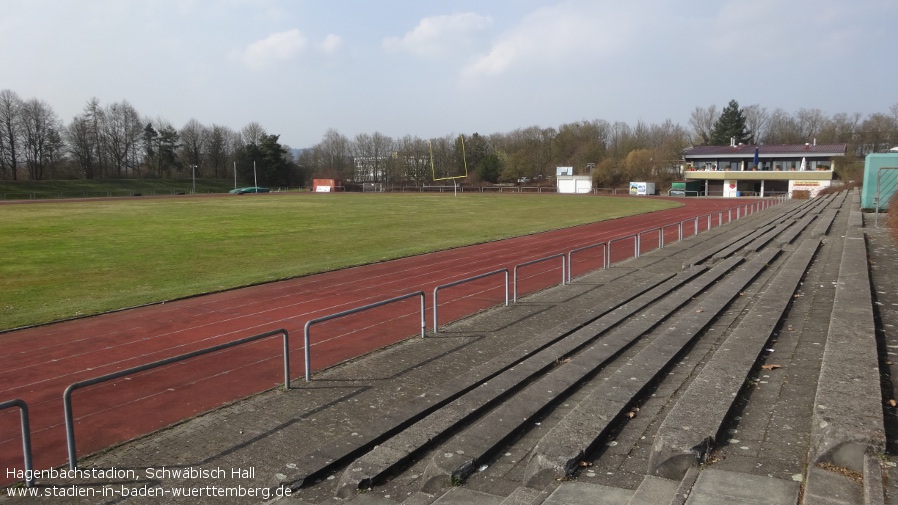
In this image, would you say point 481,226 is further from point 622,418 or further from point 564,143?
point 564,143

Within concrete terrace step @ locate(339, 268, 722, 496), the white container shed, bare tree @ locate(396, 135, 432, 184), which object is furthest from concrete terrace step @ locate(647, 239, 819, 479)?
bare tree @ locate(396, 135, 432, 184)

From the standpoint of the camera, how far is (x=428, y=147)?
121m

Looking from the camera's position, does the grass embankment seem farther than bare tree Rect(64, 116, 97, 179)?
No

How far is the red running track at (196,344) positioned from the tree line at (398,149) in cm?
8016

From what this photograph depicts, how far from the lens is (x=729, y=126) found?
11075 centimetres

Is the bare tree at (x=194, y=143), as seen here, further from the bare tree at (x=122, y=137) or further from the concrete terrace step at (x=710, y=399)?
the concrete terrace step at (x=710, y=399)

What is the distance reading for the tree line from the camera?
91625mm

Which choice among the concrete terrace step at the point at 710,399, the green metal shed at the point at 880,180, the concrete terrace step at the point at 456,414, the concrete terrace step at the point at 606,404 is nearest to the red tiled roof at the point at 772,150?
the green metal shed at the point at 880,180

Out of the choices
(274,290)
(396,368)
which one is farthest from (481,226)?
(396,368)

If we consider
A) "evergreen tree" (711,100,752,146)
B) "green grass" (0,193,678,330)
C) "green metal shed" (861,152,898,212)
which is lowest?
"green grass" (0,193,678,330)

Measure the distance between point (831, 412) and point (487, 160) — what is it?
105911 mm

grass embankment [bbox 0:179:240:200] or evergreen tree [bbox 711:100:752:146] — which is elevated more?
evergreen tree [bbox 711:100:752:146]

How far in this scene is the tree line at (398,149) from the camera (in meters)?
91.6

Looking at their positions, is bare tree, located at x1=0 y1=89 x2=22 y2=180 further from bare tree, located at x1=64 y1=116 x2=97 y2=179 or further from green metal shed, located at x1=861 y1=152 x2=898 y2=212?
green metal shed, located at x1=861 y1=152 x2=898 y2=212
